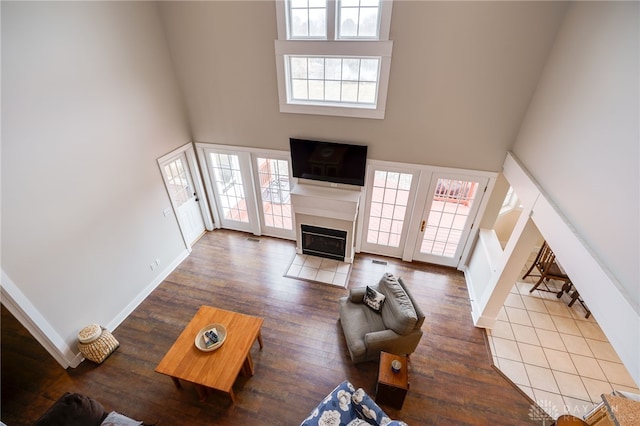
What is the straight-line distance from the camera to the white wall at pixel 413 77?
3385 mm

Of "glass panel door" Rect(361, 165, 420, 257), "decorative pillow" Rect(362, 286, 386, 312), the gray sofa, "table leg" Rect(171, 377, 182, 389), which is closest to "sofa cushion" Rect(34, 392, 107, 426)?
"table leg" Rect(171, 377, 182, 389)

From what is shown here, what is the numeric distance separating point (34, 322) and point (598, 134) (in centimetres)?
600

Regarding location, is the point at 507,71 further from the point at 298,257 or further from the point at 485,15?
the point at 298,257

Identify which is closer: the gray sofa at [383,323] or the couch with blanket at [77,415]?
the couch with blanket at [77,415]

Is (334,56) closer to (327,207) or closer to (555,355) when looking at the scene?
(327,207)

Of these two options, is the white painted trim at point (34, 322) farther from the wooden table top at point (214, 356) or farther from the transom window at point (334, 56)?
the transom window at point (334, 56)

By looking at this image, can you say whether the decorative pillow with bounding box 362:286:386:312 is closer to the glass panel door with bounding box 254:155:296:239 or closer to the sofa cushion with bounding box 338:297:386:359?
the sofa cushion with bounding box 338:297:386:359

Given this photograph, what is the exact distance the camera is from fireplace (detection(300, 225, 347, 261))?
5.26 metres

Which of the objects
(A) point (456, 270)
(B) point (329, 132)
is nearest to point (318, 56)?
(B) point (329, 132)

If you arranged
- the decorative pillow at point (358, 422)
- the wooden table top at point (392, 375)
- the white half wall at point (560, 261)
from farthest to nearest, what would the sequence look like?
1. the wooden table top at point (392, 375)
2. the decorative pillow at point (358, 422)
3. the white half wall at point (560, 261)

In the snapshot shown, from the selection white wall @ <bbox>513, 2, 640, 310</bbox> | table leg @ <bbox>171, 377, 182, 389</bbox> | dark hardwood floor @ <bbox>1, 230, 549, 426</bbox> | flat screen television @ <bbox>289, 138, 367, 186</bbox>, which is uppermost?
white wall @ <bbox>513, 2, 640, 310</bbox>

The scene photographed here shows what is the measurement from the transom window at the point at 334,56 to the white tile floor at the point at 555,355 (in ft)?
12.7

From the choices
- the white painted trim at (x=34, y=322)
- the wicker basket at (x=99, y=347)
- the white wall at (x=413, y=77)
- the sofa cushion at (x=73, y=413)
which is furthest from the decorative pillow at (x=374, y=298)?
the white painted trim at (x=34, y=322)

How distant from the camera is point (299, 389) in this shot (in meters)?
3.49
